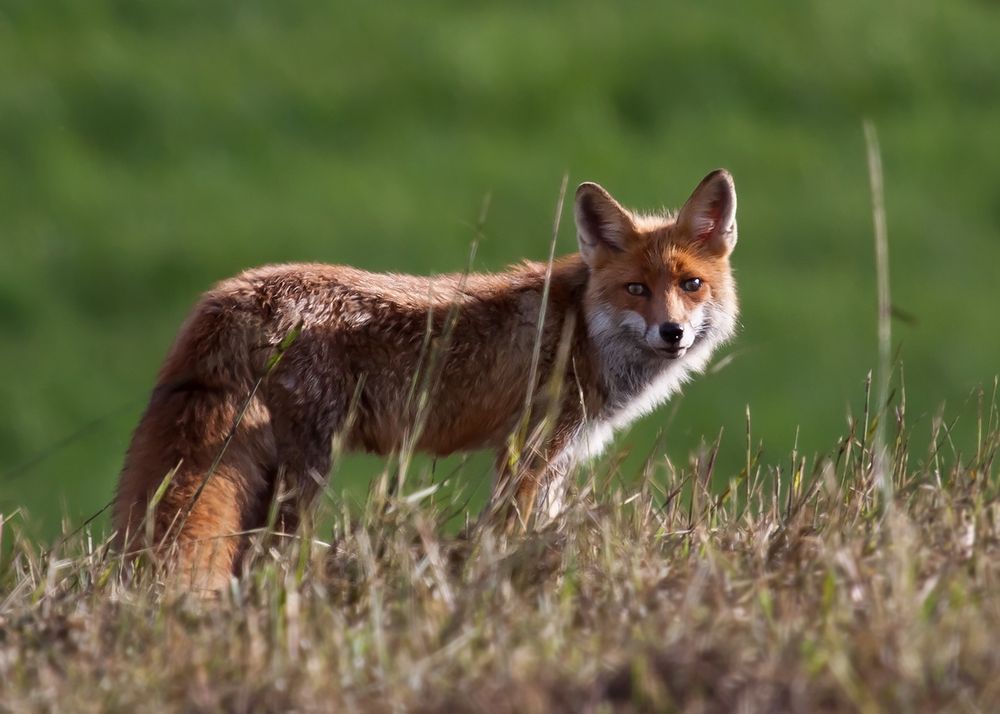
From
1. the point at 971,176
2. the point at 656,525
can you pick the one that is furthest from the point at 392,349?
the point at 971,176

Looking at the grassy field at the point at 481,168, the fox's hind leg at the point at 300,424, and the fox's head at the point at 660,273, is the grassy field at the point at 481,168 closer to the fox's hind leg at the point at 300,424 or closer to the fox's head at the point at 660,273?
the fox's head at the point at 660,273

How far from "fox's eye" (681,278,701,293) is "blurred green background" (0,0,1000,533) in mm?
10326

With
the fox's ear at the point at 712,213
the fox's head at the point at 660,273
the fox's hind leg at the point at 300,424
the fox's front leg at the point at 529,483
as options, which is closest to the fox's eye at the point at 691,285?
the fox's head at the point at 660,273

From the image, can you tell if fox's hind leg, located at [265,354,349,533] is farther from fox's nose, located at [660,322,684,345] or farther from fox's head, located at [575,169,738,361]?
fox's nose, located at [660,322,684,345]

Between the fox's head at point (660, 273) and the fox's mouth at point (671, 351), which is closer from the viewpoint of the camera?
the fox's mouth at point (671, 351)

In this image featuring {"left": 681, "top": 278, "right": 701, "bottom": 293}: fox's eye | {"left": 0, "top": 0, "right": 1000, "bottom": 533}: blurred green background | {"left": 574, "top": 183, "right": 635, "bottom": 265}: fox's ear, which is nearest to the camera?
{"left": 681, "top": 278, "right": 701, "bottom": 293}: fox's eye

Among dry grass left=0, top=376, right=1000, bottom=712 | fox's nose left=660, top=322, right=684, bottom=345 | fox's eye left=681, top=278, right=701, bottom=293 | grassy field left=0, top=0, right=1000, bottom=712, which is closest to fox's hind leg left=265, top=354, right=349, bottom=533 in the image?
dry grass left=0, top=376, right=1000, bottom=712

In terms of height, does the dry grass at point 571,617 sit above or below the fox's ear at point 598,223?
below

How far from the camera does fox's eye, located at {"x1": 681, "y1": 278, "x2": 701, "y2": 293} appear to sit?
6.81 meters

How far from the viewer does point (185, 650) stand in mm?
3793

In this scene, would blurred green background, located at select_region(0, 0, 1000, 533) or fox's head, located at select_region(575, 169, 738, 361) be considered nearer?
fox's head, located at select_region(575, 169, 738, 361)

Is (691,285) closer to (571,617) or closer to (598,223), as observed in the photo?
(598,223)

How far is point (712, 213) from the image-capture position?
23.1 feet

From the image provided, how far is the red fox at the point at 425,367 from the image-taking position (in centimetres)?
568
